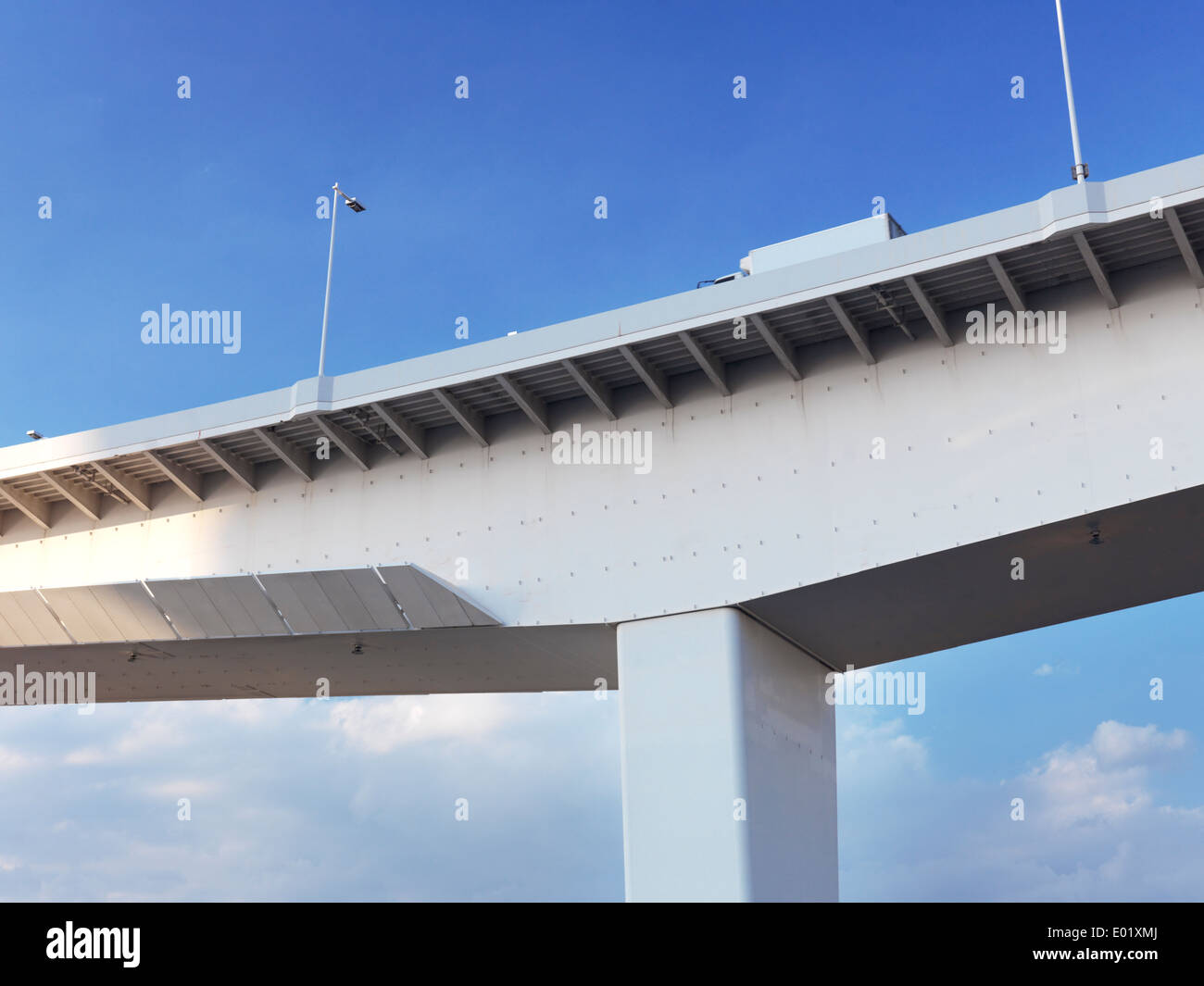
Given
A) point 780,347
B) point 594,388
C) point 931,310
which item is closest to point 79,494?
point 594,388

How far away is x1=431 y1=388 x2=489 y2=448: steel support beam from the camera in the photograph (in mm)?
19328

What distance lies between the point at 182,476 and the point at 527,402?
7.14 meters

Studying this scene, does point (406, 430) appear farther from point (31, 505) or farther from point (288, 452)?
point (31, 505)

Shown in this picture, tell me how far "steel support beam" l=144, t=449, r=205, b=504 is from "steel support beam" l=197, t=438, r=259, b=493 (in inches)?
27.5

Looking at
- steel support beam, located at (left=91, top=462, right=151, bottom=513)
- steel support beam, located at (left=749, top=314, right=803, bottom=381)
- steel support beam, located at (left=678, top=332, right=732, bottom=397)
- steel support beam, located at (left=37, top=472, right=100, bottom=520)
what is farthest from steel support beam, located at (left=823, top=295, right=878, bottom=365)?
steel support beam, located at (left=37, top=472, right=100, bottom=520)

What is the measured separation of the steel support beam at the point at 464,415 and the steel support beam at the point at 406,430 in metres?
0.87

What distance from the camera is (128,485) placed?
22359mm

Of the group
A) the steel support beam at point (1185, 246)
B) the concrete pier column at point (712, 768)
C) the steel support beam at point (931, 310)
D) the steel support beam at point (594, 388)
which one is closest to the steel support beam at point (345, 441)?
the steel support beam at point (594, 388)

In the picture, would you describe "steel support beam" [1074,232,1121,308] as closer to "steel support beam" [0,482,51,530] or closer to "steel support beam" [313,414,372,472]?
"steel support beam" [313,414,372,472]

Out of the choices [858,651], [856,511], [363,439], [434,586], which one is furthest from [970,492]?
[363,439]

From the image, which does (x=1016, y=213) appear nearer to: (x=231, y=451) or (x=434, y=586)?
(x=434, y=586)

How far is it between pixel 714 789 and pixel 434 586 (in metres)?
5.63
